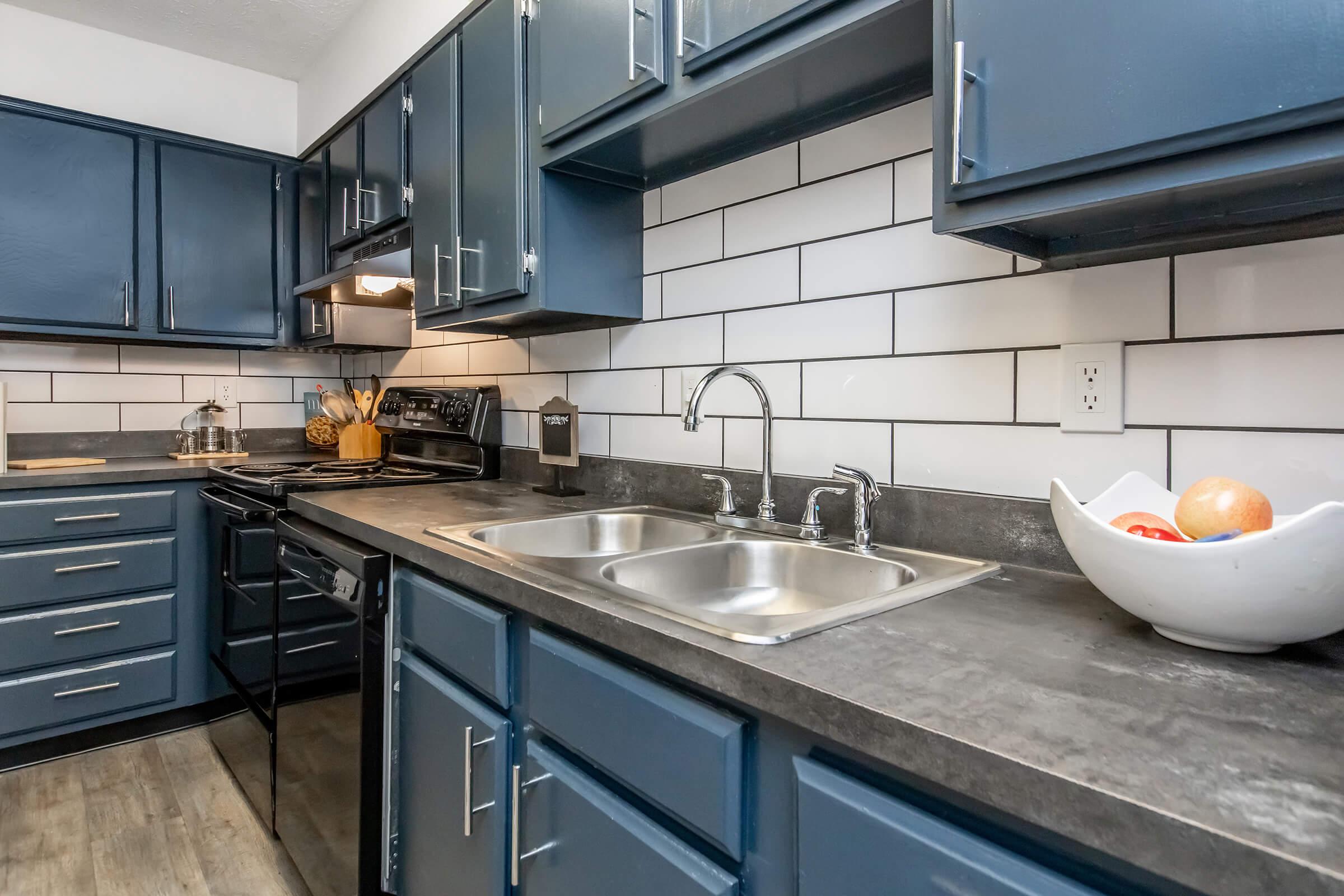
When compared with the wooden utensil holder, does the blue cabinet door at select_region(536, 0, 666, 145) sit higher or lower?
higher

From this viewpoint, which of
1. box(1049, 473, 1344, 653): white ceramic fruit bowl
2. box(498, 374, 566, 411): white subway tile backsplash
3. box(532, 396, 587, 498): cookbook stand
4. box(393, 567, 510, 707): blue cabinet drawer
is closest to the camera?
box(1049, 473, 1344, 653): white ceramic fruit bowl

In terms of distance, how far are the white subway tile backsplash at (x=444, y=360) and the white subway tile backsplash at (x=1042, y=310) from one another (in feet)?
5.77

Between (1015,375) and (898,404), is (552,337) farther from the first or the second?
(1015,375)

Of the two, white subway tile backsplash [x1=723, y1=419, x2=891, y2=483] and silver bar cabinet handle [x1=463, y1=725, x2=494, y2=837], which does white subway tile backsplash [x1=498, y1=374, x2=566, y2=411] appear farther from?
silver bar cabinet handle [x1=463, y1=725, x2=494, y2=837]

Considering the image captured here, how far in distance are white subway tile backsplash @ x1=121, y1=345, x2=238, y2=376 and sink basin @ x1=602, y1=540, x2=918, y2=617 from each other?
2.66m

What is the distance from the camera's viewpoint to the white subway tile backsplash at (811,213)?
1.32 meters

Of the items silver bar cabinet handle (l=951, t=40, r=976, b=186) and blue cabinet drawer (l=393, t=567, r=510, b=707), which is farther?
blue cabinet drawer (l=393, t=567, r=510, b=707)

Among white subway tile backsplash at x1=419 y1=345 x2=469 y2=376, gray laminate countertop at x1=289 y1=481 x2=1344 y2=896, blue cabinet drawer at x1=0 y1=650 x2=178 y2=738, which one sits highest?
white subway tile backsplash at x1=419 y1=345 x2=469 y2=376

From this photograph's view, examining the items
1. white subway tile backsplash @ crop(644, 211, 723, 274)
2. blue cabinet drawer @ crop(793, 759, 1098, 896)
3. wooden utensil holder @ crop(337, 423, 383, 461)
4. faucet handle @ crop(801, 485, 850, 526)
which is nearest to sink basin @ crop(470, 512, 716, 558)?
faucet handle @ crop(801, 485, 850, 526)

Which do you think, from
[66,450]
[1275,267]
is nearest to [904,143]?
[1275,267]

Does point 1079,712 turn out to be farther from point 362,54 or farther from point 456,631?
point 362,54

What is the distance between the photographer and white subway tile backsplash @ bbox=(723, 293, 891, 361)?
1329mm

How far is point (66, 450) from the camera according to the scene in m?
2.84

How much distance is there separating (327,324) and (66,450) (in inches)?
43.9
